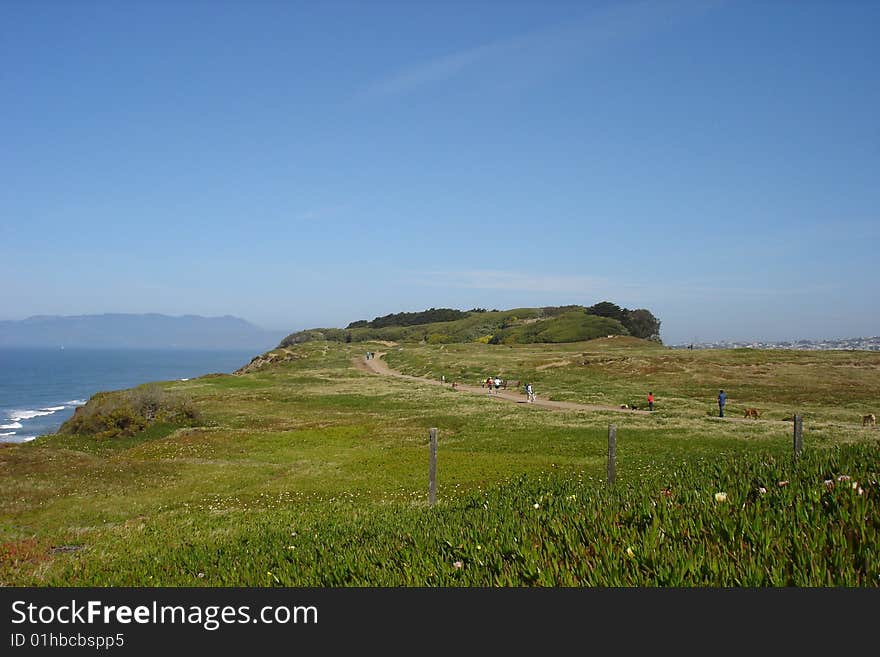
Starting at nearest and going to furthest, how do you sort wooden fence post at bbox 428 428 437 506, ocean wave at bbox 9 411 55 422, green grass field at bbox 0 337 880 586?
green grass field at bbox 0 337 880 586
wooden fence post at bbox 428 428 437 506
ocean wave at bbox 9 411 55 422

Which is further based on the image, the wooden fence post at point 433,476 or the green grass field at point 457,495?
the wooden fence post at point 433,476

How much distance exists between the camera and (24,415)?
313 ft

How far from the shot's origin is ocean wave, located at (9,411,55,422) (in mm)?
90938

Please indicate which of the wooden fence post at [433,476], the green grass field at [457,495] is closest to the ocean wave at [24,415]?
the green grass field at [457,495]

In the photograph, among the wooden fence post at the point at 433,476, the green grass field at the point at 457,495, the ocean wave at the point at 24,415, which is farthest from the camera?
the ocean wave at the point at 24,415

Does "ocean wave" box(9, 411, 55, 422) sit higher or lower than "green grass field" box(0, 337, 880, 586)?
lower

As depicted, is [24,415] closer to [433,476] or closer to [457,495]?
[457,495]

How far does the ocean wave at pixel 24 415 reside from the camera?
298ft

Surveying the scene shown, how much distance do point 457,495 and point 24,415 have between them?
102304 millimetres

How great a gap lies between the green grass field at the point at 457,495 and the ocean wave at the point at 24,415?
157 ft

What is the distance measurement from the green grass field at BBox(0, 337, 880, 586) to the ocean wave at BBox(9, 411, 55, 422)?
47891 millimetres

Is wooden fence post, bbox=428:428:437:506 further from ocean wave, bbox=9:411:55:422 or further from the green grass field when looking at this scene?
ocean wave, bbox=9:411:55:422

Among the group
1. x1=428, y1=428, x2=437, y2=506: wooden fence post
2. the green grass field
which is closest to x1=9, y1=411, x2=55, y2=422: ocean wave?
the green grass field

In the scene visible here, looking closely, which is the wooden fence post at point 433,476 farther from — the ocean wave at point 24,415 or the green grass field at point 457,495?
the ocean wave at point 24,415
